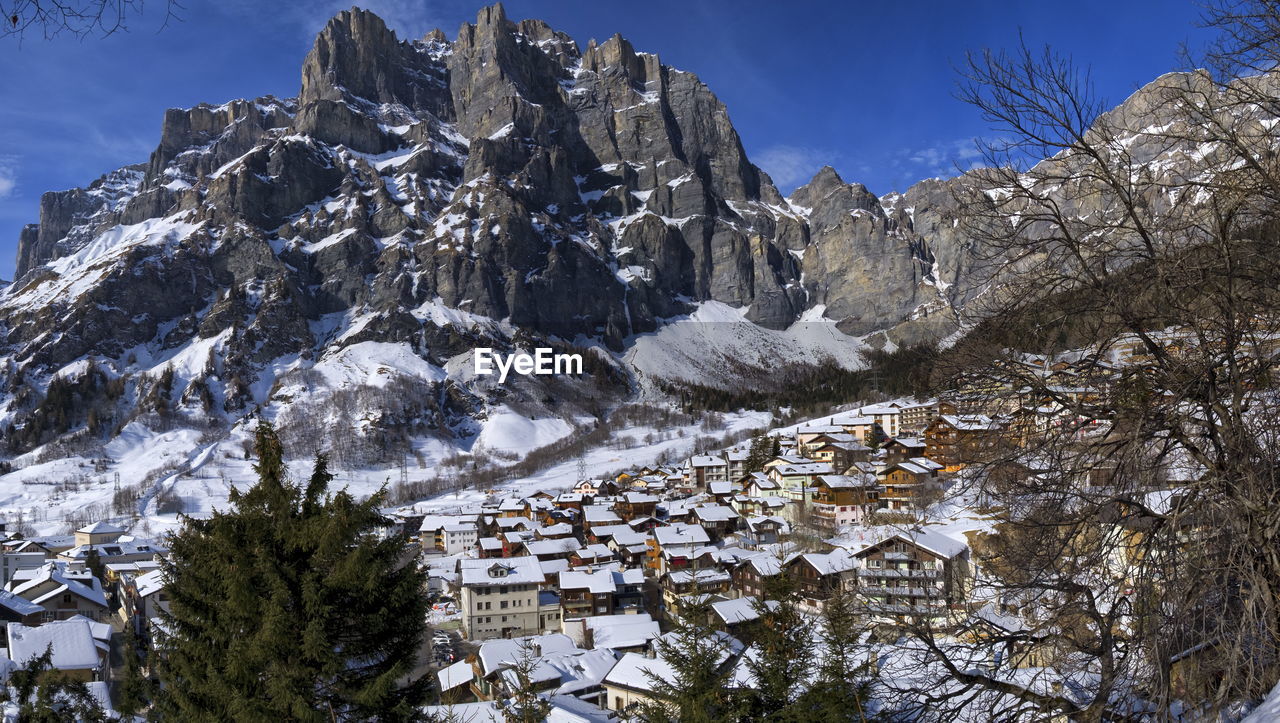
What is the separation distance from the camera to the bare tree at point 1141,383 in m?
3.75

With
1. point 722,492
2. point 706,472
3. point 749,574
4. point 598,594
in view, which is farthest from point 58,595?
point 706,472

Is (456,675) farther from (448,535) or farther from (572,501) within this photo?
(572,501)

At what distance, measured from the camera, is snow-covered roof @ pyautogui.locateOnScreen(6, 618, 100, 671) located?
738 inches

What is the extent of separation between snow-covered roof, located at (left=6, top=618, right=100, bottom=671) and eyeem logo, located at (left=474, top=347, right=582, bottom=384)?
10840cm

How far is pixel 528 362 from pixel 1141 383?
456ft

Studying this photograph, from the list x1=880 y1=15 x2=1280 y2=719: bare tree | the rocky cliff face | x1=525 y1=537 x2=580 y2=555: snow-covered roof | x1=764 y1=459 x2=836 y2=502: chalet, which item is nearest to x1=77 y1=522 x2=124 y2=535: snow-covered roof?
x1=525 y1=537 x2=580 y2=555: snow-covered roof

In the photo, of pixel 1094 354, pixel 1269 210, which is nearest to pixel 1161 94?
pixel 1269 210

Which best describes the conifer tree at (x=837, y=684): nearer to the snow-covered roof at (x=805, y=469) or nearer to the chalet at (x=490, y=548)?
the chalet at (x=490, y=548)

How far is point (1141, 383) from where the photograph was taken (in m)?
4.00

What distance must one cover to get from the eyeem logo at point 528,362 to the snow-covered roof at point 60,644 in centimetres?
10840

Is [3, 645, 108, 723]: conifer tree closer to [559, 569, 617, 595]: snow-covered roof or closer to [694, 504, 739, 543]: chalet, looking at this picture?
[559, 569, 617, 595]: snow-covered roof

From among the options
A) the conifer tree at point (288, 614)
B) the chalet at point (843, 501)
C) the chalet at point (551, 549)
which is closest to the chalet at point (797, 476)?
the chalet at point (843, 501)

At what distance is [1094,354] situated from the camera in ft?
14.5

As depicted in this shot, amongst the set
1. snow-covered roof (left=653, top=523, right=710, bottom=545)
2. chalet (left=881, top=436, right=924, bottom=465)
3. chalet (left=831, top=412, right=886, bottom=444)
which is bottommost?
snow-covered roof (left=653, top=523, right=710, bottom=545)
